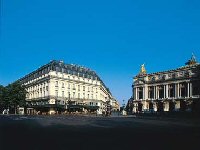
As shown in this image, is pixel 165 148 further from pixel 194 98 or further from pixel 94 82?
pixel 94 82

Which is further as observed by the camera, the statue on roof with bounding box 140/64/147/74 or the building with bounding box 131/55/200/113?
the statue on roof with bounding box 140/64/147/74

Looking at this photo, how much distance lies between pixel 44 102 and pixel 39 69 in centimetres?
1568

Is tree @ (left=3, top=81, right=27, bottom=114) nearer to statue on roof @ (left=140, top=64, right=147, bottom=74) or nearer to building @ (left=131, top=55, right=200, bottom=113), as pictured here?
building @ (left=131, top=55, right=200, bottom=113)

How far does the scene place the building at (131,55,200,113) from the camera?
92750 millimetres

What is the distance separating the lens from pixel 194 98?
90.9 m

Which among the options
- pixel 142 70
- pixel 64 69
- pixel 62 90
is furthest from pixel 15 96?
pixel 142 70

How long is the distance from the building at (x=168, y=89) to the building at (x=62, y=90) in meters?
16.2

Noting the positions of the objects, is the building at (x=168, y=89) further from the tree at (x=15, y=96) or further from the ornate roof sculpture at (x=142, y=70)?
the tree at (x=15, y=96)

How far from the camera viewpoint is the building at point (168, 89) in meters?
92.8

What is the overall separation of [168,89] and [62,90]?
36.7 meters

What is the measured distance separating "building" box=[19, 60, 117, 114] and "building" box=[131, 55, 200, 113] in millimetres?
16180

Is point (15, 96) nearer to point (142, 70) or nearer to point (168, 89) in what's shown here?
point (142, 70)

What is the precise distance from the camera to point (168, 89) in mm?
102562

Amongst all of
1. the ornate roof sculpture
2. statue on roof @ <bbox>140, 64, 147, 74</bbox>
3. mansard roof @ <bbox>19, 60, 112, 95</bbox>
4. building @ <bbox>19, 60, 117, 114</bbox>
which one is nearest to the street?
building @ <bbox>19, 60, 117, 114</bbox>
